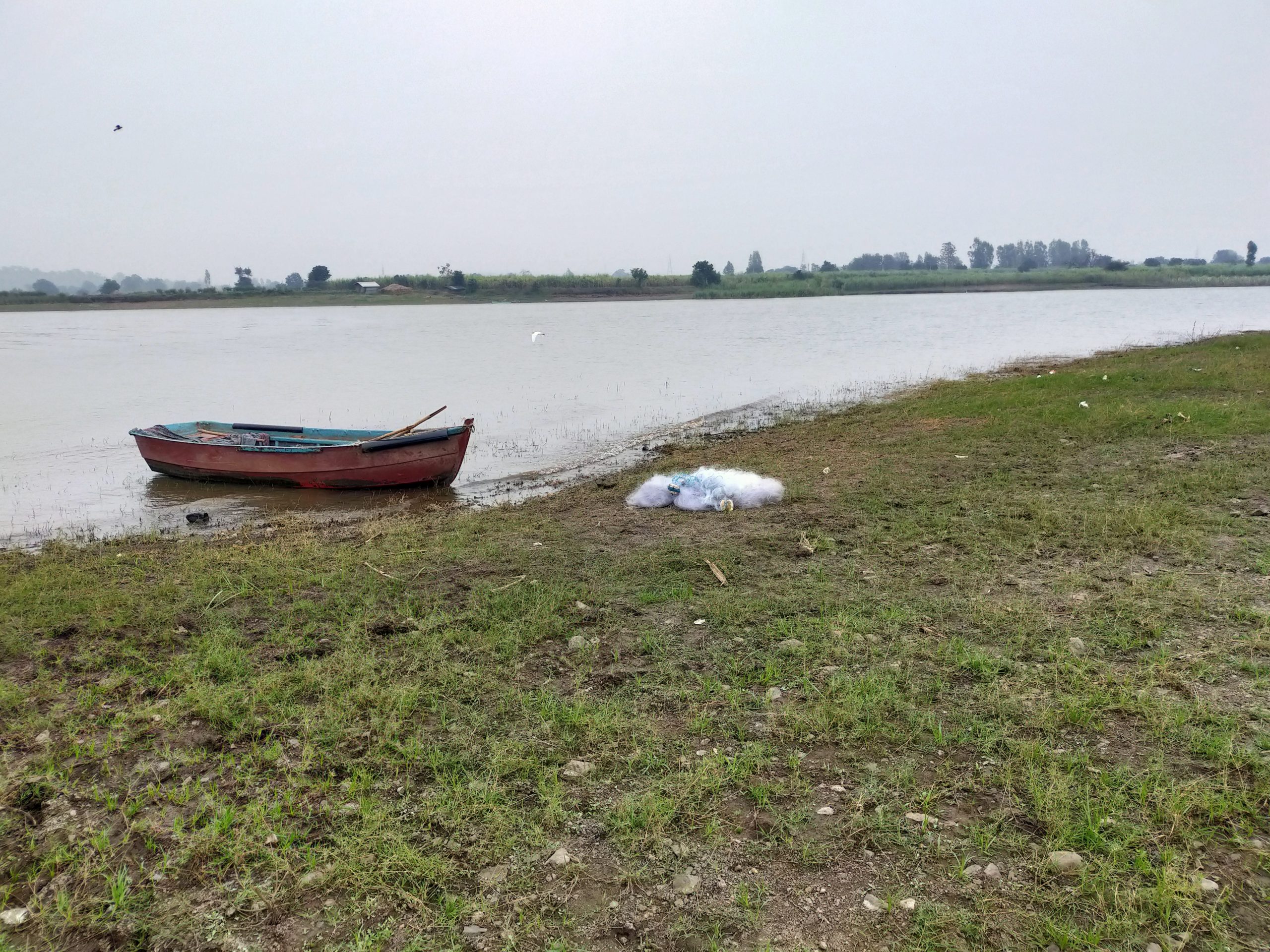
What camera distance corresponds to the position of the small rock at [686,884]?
300 cm

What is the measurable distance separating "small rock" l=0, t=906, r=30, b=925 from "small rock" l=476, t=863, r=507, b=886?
167cm

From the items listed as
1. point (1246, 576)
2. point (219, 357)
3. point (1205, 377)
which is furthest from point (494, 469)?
point (219, 357)

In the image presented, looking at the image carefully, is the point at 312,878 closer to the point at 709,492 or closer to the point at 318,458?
the point at 709,492

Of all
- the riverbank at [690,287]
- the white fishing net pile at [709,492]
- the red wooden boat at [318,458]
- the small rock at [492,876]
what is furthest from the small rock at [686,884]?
the riverbank at [690,287]

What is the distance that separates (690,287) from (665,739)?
93.3 metres

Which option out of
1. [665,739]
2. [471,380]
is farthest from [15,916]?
[471,380]

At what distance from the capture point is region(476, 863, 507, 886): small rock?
10.0ft

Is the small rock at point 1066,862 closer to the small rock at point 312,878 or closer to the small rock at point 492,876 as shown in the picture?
the small rock at point 492,876

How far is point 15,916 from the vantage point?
115 inches

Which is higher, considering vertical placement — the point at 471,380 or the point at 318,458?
the point at 471,380

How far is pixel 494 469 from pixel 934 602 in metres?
9.92

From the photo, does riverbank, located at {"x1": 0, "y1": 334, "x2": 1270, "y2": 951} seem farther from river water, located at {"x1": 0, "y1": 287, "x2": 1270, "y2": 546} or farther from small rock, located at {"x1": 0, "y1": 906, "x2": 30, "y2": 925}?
river water, located at {"x1": 0, "y1": 287, "x2": 1270, "y2": 546}

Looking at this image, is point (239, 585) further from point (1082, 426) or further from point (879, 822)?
point (1082, 426)

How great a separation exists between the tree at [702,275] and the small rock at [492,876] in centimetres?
9391
